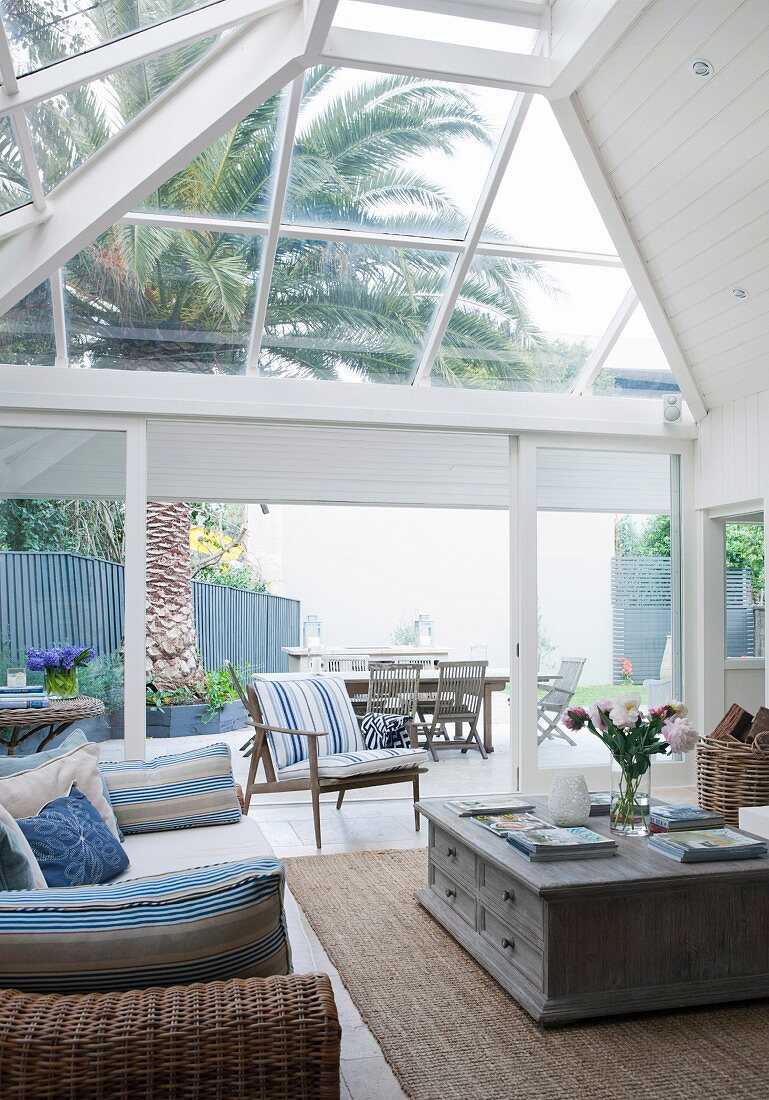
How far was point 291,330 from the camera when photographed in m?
5.89

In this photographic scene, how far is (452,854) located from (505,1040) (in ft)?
3.25

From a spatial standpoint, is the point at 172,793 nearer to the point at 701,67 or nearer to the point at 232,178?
the point at 232,178

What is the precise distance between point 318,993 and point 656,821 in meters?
2.25

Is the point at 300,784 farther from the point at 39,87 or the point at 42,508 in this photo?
the point at 39,87

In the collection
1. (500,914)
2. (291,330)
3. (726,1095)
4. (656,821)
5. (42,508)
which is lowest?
(726,1095)

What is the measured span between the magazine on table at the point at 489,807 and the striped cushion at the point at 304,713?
1.64m

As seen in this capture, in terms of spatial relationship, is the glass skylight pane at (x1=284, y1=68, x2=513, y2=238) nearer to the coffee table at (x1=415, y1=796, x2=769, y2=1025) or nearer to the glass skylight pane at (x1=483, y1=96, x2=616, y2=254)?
the glass skylight pane at (x1=483, y1=96, x2=616, y2=254)

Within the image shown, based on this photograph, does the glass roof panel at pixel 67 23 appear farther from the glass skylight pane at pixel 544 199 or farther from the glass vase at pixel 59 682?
the glass vase at pixel 59 682

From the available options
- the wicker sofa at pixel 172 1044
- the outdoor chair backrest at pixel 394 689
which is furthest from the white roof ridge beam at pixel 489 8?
Answer: the outdoor chair backrest at pixel 394 689

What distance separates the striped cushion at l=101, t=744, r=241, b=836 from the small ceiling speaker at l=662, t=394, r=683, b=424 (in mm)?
4110

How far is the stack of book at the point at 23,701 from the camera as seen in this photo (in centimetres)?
479

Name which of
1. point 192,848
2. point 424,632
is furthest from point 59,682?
point 424,632

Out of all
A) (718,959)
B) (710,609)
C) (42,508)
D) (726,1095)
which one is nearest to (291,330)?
(42,508)

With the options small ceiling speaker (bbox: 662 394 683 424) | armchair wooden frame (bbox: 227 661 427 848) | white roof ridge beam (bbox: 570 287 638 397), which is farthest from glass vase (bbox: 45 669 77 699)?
small ceiling speaker (bbox: 662 394 683 424)
